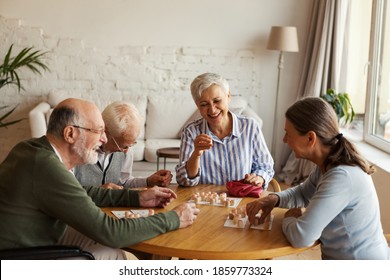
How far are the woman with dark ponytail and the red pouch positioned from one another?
510 millimetres

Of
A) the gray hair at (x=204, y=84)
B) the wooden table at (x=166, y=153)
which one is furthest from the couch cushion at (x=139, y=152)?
the gray hair at (x=204, y=84)

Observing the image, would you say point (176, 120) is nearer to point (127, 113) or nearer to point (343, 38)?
point (343, 38)

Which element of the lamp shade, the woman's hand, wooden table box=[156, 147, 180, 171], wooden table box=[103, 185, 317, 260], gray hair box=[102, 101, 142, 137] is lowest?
wooden table box=[156, 147, 180, 171]

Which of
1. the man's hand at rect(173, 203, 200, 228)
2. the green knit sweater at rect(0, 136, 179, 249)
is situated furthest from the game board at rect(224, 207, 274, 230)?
the green knit sweater at rect(0, 136, 179, 249)

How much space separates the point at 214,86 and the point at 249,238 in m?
1.10

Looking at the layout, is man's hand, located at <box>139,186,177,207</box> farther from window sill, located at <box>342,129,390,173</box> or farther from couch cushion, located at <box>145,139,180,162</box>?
couch cushion, located at <box>145,139,180,162</box>

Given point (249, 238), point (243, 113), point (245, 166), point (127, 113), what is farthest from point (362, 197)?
point (243, 113)

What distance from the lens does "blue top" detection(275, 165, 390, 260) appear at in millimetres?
2184

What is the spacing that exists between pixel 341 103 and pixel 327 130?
11.6 ft

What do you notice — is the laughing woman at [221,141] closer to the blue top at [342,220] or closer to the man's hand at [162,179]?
the man's hand at [162,179]

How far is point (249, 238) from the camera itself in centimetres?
227

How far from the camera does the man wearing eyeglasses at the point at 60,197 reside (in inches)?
86.6

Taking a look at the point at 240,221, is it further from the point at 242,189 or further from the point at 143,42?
the point at 143,42

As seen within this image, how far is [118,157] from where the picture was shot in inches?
124
